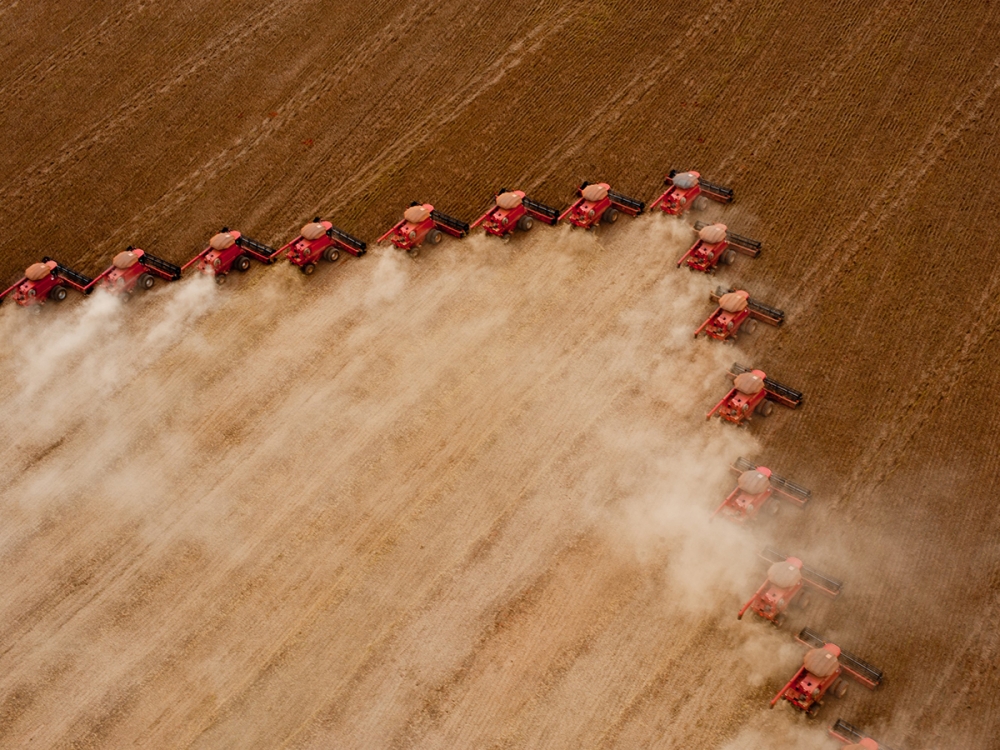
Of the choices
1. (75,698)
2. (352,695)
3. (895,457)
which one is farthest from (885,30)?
(75,698)

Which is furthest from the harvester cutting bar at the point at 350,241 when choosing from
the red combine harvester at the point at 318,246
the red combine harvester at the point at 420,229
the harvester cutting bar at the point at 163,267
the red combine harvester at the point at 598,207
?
the red combine harvester at the point at 598,207

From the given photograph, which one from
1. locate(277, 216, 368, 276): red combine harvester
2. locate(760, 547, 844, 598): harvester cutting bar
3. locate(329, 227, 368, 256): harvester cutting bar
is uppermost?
locate(329, 227, 368, 256): harvester cutting bar

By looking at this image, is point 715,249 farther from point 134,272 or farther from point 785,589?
point 134,272

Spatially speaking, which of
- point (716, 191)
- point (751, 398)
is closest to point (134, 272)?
point (716, 191)

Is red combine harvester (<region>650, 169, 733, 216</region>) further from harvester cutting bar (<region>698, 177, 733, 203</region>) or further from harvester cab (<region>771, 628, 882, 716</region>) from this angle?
harvester cab (<region>771, 628, 882, 716</region>)

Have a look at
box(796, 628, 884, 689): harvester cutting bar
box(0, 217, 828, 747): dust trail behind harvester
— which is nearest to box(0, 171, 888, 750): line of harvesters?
box(0, 217, 828, 747): dust trail behind harvester

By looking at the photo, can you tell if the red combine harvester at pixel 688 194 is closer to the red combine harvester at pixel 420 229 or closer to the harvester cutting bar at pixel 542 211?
the harvester cutting bar at pixel 542 211
